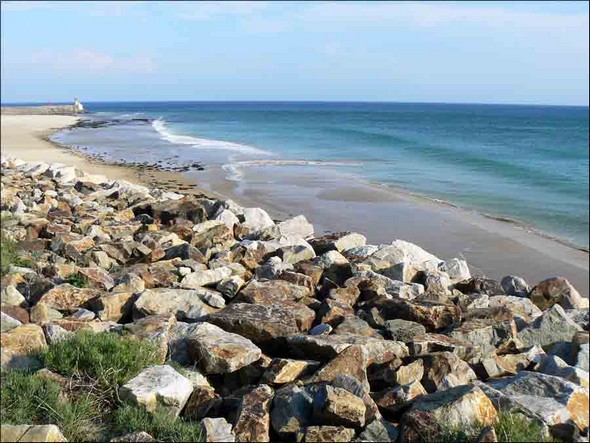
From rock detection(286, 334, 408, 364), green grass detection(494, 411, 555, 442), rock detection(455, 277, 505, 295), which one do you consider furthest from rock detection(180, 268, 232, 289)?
green grass detection(494, 411, 555, 442)

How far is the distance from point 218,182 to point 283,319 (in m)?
16.6

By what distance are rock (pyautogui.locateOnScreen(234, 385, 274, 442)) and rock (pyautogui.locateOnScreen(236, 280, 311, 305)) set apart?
6.87ft

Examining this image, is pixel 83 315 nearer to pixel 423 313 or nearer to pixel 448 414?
pixel 423 313

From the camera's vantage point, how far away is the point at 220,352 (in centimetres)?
486

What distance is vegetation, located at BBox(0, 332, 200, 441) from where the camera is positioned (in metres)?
3.93

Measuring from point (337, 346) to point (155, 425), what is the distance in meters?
1.60

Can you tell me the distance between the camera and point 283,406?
4.12m

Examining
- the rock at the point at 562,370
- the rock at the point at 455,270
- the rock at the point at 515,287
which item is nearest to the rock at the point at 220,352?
the rock at the point at 562,370

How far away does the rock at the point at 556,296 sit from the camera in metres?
7.71

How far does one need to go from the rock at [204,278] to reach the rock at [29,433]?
345 centimetres

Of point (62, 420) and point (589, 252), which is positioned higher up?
point (62, 420)

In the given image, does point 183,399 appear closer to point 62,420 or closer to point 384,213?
point 62,420

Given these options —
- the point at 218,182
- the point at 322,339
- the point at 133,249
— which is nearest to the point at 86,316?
the point at 322,339

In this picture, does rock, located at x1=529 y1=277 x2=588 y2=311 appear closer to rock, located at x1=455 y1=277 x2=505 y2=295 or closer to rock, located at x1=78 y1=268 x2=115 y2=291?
rock, located at x1=455 y1=277 x2=505 y2=295
